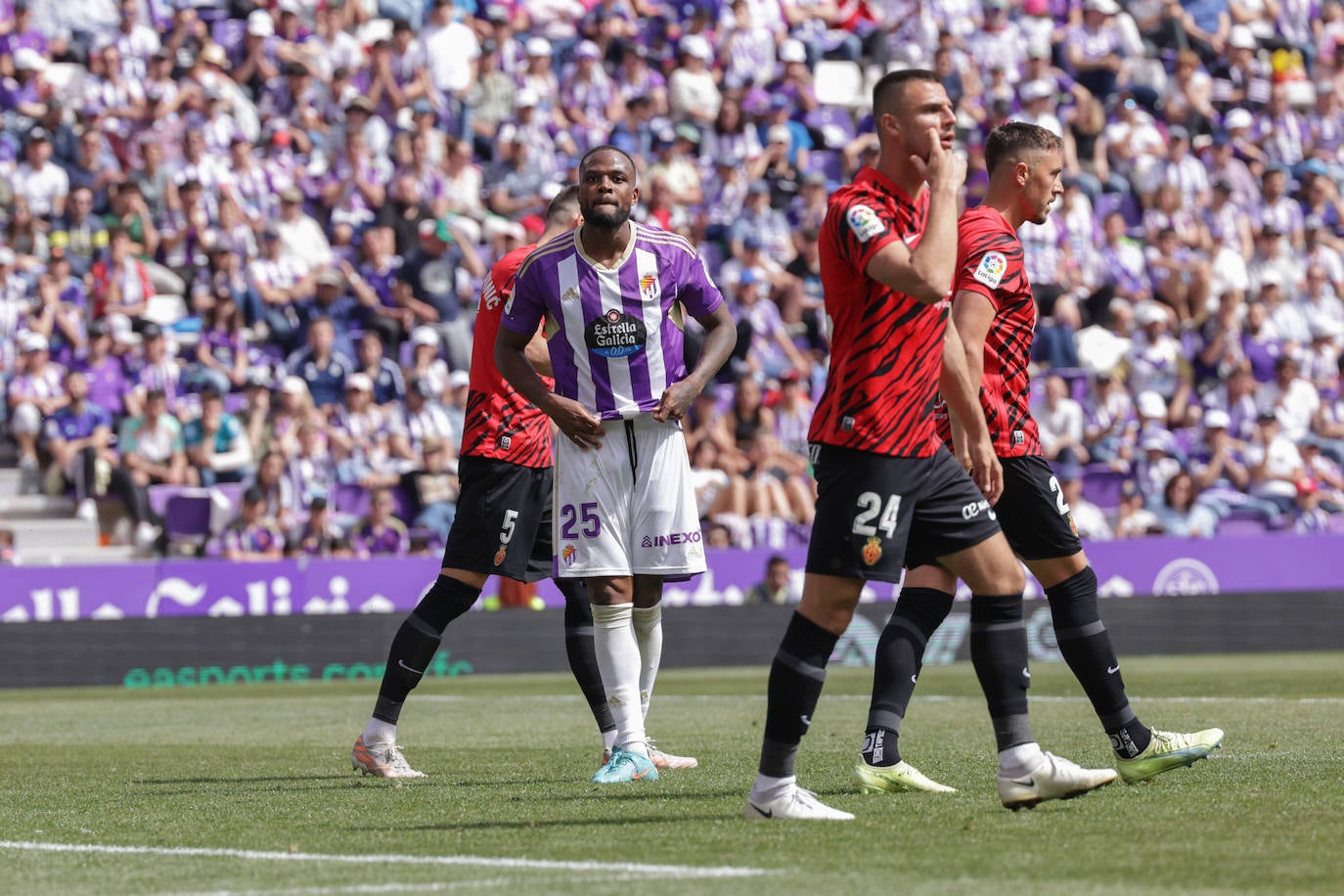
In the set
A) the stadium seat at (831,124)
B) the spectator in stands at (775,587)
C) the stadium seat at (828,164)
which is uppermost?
the stadium seat at (831,124)

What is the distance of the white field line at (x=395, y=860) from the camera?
554 cm

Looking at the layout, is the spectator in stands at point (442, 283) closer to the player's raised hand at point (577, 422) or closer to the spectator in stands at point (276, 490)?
the spectator in stands at point (276, 490)

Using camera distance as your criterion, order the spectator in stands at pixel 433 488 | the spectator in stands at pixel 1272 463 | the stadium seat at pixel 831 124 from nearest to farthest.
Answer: the spectator in stands at pixel 433 488 < the spectator in stands at pixel 1272 463 < the stadium seat at pixel 831 124

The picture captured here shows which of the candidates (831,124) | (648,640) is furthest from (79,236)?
(648,640)

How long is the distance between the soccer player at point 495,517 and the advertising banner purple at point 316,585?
31.3ft

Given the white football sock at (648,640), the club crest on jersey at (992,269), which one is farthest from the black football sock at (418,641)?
the club crest on jersey at (992,269)

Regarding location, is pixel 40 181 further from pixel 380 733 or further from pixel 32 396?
pixel 380 733

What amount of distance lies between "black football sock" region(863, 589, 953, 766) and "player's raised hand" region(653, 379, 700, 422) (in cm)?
119

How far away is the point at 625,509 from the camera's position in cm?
832

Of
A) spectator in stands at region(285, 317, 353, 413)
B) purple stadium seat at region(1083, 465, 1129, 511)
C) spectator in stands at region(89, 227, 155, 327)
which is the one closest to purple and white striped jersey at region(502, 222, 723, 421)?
spectator in stands at region(285, 317, 353, 413)

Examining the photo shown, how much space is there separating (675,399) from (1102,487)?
15.4 meters

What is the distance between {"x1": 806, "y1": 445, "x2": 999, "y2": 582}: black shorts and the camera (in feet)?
21.1

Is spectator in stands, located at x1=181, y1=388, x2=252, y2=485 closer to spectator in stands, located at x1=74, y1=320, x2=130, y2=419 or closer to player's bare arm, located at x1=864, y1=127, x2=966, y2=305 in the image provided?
spectator in stands, located at x1=74, y1=320, x2=130, y2=419

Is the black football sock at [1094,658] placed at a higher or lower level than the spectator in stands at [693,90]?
lower
